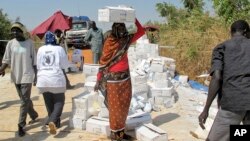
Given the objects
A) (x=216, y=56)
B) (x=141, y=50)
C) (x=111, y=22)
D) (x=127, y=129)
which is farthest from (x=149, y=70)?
(x=216, y=56)

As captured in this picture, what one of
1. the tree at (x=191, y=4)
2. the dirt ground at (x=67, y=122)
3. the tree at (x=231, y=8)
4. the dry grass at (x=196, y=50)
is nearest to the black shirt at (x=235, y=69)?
the dirt ground at (x=67, y=122)

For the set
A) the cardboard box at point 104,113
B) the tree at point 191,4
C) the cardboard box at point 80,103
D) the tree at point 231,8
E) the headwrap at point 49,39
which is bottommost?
the cardboard box at point 104,113

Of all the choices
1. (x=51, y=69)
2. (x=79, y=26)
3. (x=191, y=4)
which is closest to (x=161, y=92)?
(x=51, y=69)

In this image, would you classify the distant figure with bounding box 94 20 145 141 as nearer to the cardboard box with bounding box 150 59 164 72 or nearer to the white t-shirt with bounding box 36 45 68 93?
the white t-shirt with bounding box 36 45 68 93

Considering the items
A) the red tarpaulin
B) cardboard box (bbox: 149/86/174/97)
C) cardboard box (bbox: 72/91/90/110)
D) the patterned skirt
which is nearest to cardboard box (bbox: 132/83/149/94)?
cardboard box (bbox: 149/86/174/97)

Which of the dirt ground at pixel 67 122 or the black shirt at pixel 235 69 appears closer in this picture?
the black shirt at pixel 235 69

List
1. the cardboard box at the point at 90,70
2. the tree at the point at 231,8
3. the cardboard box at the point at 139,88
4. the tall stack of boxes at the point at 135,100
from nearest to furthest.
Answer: the tall stack of boxes at the point at 135,100 < the cardboard box at the point at 139,88 < the cardboard box at the point at 90,70 < the tree at the point at 231,8

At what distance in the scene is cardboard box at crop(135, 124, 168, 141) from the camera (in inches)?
218

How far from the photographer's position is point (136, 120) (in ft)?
20.5

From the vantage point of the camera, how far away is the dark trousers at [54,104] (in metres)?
6.17

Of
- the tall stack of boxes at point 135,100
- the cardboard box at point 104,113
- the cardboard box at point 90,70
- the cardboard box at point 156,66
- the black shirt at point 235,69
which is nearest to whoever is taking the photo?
the black shirt at point 235,69

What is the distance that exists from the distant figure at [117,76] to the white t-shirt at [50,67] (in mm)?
804

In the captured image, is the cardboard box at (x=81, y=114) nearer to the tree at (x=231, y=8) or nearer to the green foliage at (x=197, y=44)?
the green foliage at (x=197, y=44)

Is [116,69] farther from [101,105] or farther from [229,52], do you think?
[229,52]
